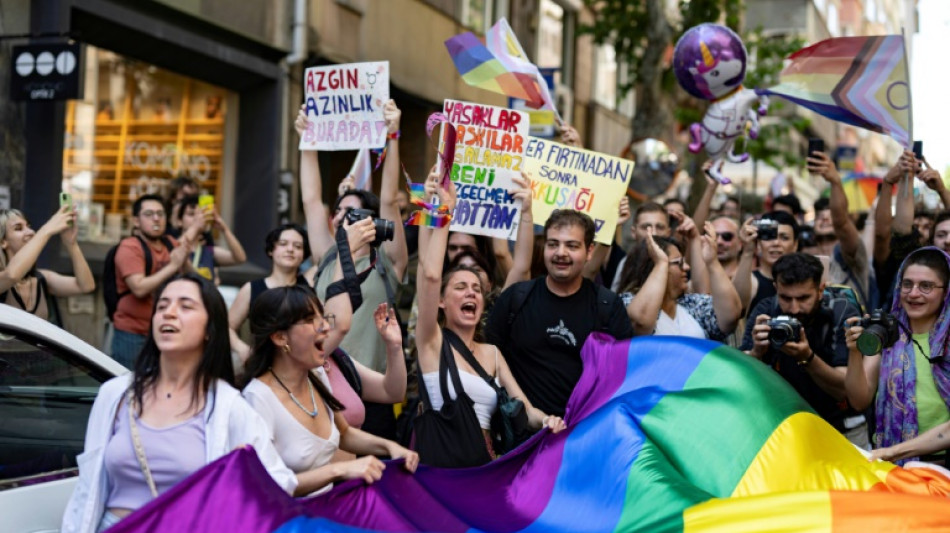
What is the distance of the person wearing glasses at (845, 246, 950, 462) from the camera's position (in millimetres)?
6074

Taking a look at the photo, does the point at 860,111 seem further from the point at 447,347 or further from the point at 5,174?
the point at 5,174

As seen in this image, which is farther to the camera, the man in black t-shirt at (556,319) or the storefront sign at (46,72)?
the storefront sign at (46,72)

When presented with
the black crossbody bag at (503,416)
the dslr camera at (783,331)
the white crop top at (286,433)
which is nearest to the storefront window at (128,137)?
the black crossbody bag at (503,416)

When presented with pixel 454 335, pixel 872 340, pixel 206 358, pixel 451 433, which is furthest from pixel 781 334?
pixel 206 358

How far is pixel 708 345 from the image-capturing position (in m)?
5.88

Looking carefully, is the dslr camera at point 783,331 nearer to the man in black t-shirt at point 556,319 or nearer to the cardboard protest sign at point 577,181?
the man in black t-shirt at point 556,319

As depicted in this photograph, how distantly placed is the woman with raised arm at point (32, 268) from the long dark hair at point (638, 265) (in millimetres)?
3215

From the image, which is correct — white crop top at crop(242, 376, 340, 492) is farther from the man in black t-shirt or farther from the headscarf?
the headscarf

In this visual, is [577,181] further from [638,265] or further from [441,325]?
[441,325]

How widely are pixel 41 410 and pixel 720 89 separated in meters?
6.61

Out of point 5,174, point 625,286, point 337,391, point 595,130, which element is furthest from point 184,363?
point 595,130

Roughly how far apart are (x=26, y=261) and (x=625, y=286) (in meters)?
3.28

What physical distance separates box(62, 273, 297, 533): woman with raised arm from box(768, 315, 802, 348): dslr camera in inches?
109

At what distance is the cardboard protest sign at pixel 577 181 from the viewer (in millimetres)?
8312
